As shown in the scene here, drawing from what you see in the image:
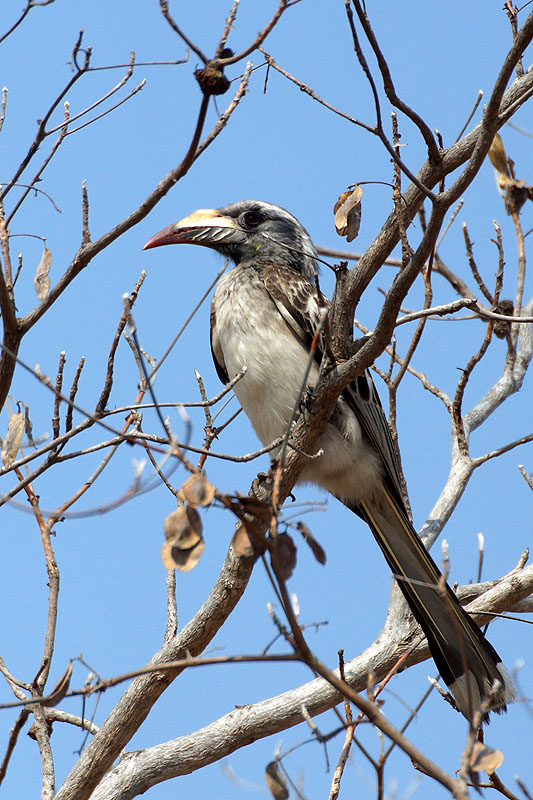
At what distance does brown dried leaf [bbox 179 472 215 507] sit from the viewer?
69.9 inches

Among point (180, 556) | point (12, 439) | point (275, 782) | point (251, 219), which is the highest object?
point (251, 219)

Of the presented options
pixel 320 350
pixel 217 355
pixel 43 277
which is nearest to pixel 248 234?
pixel 217 355

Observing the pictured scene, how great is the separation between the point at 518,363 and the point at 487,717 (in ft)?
7.84

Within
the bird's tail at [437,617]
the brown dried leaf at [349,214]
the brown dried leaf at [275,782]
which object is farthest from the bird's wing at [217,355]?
the brown dried leaf at [275,782]

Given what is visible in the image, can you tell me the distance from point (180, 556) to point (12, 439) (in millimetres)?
1173

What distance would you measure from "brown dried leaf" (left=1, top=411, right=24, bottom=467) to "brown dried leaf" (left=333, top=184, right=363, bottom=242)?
1334 mm

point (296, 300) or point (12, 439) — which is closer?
point (12, 439)

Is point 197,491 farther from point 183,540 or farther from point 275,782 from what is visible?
Result: point 275,782

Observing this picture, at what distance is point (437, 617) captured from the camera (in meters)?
3.89

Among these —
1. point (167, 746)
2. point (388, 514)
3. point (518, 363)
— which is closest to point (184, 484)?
point (167, 746)

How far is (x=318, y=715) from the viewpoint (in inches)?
147

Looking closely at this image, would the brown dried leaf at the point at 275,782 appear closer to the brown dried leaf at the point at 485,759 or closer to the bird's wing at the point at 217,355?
the brown dried leaf at the point at 485,759

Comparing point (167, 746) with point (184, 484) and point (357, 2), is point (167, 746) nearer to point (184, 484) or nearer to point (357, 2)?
point (184, 484)

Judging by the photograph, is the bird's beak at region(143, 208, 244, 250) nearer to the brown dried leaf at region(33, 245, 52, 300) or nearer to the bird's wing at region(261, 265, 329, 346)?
the bird's wing at region(261, 265, 329, 346)
